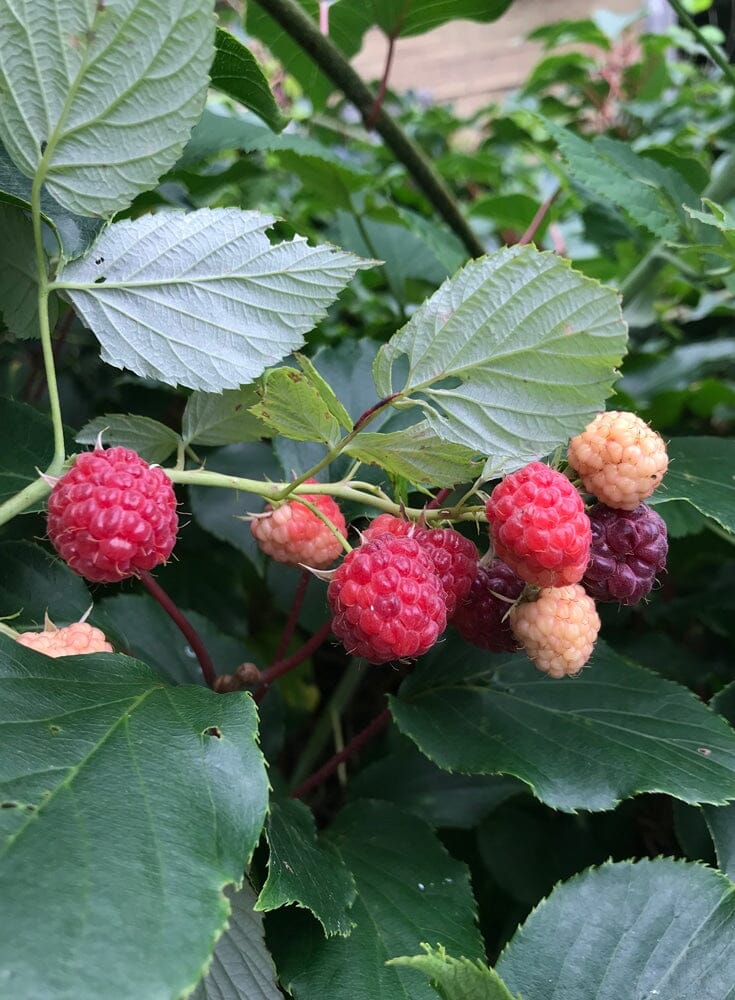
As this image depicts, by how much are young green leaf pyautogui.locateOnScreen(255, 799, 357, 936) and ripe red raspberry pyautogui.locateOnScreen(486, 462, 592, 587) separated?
0.23m

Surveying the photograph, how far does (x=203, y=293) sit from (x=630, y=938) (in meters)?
0.51

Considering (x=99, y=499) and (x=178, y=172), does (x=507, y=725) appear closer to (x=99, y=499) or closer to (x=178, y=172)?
(x=99, y=499)

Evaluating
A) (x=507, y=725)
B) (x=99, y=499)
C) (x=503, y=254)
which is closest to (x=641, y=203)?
(x=503, y=254)


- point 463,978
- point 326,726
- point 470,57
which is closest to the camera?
point 463,978

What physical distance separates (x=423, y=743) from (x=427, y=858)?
0.37 ft

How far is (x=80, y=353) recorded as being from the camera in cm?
119

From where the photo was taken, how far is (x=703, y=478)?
72cm

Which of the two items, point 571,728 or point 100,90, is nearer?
point 100,90

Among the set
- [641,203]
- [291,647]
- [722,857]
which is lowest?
[291,647]

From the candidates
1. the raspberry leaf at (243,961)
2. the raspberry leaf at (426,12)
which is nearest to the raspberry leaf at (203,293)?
the raspberry leaf at (243,961)

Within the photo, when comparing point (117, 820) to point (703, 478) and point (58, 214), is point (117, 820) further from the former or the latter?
point (703, 478)

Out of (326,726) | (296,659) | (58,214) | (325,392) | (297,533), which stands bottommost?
(326,726)

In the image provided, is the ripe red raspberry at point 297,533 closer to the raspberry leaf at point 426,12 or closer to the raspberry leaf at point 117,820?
the raspberry leaf at point 117,820

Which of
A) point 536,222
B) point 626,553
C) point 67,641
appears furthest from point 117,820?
point 536,222
